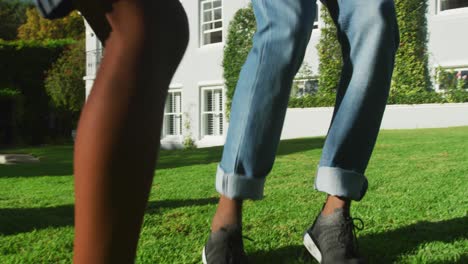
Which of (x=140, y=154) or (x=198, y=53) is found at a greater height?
(x=198, y=53)

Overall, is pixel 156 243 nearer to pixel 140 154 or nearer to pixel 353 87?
pixel 353 87

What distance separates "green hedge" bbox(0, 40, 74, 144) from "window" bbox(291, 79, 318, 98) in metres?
11.7

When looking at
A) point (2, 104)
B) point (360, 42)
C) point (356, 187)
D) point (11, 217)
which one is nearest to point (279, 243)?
point (356, 187)

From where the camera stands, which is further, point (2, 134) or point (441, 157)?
point (2, 134)

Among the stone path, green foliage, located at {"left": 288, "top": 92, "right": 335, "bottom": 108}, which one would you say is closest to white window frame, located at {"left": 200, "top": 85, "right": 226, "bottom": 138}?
green foliage, located at {"left": 288, "top": 92, "right": 335, "bottom": 108}

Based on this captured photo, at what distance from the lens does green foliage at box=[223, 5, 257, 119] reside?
16188 millimetres

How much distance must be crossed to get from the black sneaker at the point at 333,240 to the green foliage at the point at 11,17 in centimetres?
4326

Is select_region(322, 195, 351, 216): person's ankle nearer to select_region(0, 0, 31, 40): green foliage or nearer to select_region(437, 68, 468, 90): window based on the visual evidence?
select_region(437, 68, 468, 90): window

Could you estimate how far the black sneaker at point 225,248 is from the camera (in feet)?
5.20

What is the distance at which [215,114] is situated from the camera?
17.3 m

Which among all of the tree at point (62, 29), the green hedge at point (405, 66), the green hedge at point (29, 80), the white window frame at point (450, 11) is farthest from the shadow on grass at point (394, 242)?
the tree at point (62, 29)

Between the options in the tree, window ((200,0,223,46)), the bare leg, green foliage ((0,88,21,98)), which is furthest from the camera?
the tree

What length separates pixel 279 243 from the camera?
1.95 meters

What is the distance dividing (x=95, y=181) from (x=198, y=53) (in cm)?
1714
